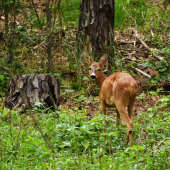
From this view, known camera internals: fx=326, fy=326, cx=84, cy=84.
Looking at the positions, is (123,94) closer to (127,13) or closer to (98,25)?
(98,25)

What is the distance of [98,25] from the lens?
7.57m

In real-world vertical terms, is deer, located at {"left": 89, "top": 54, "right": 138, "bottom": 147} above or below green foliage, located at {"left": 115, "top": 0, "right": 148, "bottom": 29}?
below

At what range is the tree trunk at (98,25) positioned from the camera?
7.52 m

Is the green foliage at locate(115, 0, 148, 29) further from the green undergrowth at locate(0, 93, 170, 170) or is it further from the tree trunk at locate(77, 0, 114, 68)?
the green undergrowth at locate(0, 93, 170, 170)

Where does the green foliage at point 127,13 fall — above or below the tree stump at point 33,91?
above

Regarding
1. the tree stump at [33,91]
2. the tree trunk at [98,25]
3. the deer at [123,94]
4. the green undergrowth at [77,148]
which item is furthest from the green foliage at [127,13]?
the green undergrowth at [77,148]

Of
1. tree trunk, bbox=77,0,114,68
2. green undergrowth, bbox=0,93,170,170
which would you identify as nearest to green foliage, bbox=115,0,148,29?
tree trunk, bbox=77,0,114,68

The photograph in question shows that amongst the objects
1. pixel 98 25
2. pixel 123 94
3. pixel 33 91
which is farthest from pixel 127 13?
pixel 123 94

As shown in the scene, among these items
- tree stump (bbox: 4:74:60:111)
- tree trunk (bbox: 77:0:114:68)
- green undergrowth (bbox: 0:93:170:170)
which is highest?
tree trunk (bbox: 77:0:114:68)

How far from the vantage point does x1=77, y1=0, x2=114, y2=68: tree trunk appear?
752 centimetres

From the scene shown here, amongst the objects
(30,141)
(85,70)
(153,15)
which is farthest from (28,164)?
(153,15)

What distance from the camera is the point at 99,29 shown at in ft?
24.8

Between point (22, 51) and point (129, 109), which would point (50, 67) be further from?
point (129, 109)

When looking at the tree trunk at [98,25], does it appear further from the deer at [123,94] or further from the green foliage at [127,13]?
the deer at [123,94]
